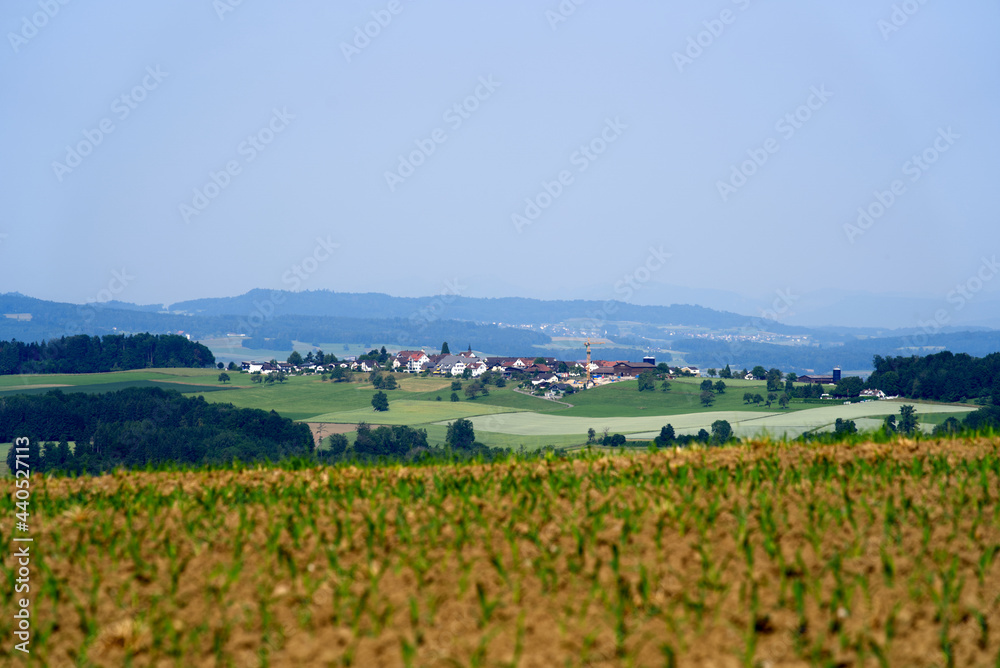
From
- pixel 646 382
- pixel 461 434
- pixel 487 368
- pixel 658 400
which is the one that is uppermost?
pixel 487 368

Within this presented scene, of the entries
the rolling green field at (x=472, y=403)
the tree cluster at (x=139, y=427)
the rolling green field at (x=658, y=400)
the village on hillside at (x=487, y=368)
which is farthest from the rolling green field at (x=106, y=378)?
the rolling green field at (x=658, y=400)

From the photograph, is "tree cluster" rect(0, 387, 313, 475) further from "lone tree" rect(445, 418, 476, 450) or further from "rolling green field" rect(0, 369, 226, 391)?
"rolling green field" rect(0, 369, 226, 391)

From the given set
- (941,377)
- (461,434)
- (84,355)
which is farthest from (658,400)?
(84,355)

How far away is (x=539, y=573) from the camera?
524cm

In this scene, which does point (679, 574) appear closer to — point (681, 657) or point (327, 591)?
point (681, 657)

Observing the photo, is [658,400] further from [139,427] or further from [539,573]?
[539,573]

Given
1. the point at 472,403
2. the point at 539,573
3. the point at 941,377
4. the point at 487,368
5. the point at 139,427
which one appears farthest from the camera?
the point at 487,368

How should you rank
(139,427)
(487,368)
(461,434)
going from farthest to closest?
(487,368) < (461,434) < (139,427)

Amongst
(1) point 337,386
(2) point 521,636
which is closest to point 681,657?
(2) point 521,636

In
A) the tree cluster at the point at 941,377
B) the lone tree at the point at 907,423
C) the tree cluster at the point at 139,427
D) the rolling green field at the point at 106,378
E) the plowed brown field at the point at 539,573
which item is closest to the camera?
the plowed brown field at the point at 539,573

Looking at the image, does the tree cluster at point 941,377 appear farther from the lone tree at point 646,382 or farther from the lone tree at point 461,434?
the lone tree at point 646,382

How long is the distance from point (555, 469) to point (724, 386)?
77.8 m

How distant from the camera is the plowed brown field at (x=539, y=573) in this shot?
173 inches

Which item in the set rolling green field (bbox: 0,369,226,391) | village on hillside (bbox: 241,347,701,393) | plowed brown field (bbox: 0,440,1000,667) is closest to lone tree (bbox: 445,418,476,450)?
rolling green field (bbox: 0,369,226,391)
